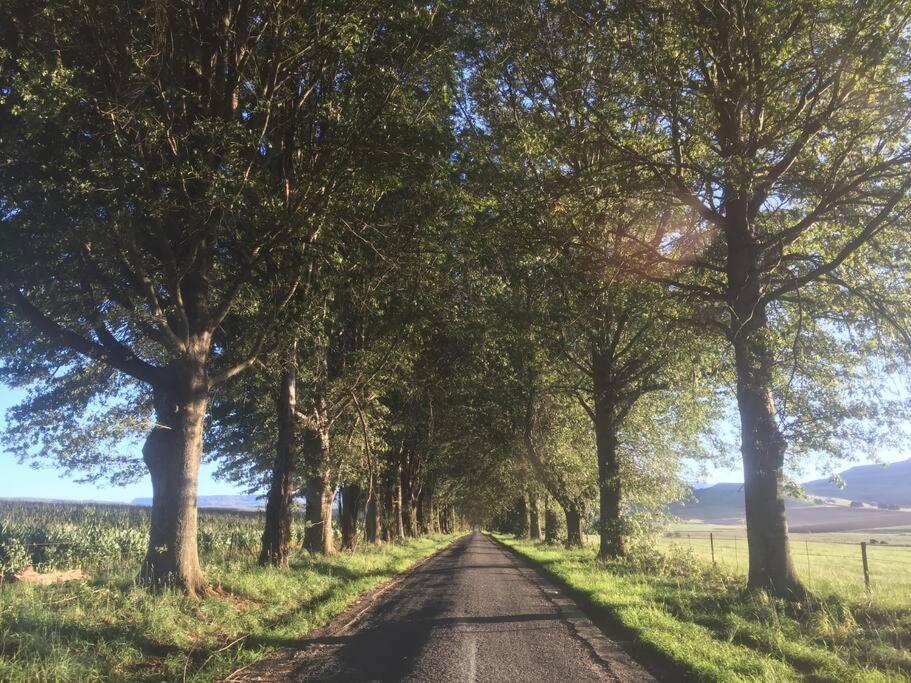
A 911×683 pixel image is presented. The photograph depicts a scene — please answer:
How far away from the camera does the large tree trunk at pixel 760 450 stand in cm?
1058

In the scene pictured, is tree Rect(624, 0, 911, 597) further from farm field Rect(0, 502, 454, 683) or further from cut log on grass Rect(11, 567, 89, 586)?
cut log on grass Rect(11, 567, 89, 586)

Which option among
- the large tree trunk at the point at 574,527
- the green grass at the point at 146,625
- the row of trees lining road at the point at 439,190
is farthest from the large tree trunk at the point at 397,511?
the green grass at the point at 146,625

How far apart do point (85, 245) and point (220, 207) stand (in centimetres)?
212

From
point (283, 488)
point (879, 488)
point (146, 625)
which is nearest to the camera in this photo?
point (146, 625)

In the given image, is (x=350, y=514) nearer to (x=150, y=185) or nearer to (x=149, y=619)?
(x=149, y=619)

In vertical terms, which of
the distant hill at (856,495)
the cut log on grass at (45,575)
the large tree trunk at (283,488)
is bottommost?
the distant hill at (856,495)

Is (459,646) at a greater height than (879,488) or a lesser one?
greater

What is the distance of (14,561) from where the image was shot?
1187cm

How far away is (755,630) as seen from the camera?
8.22m

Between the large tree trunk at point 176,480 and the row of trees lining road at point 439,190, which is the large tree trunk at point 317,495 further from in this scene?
the large tree trunk at point 176,480

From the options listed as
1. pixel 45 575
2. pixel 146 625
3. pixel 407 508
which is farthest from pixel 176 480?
pixel 407 508

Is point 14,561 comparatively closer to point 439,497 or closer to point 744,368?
point 744,368

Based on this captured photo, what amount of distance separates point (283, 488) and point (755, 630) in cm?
1060

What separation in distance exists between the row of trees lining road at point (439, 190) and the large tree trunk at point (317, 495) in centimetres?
173
